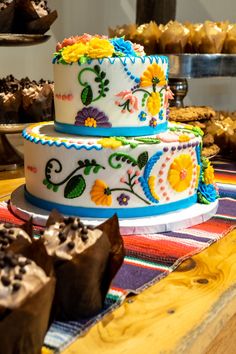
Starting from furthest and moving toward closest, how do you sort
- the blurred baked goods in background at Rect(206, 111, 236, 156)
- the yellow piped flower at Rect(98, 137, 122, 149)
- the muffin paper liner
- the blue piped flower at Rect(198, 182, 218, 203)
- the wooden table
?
the blurred baked goods in background at Rect(206, 111, 236, 156) → the blue piped flower at Rect(198, 182, 218, 203) → the yellow piped flower at Rect(98, 137, 122, 149) → the wooden table → the muffin paper liner

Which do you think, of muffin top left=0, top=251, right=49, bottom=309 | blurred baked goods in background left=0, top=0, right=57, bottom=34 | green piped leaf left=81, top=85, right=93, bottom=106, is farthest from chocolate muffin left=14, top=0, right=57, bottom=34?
muffin top left=0, top=251, right=49, bottom=309

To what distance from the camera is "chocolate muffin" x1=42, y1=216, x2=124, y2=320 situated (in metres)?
0.79

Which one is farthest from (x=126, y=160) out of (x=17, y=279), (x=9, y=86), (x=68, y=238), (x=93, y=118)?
(x=9, y=86)

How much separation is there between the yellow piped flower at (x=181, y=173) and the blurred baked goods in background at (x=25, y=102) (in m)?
0.58

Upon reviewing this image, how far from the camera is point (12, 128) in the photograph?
5.35 feet

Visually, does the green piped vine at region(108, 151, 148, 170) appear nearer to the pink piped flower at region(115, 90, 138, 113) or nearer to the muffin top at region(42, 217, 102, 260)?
the pink piped flower at region(115, 90, 138, 113)

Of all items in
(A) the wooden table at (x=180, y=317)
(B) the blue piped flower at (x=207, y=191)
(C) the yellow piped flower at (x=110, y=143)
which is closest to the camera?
(A) the wooden table at (x=180, y=317)

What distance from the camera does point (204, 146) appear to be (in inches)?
72.3

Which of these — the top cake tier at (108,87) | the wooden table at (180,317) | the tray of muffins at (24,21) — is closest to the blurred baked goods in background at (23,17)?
the tray of muffins at (24,21)

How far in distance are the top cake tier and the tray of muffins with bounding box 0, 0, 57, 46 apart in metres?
0.40

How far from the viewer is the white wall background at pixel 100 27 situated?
7.57ft

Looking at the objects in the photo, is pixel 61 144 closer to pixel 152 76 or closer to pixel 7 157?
pixel 152 76

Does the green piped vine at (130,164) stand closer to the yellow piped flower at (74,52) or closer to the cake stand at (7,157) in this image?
the yellow piped flower at (74,52)

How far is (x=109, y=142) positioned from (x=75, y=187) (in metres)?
0.12
